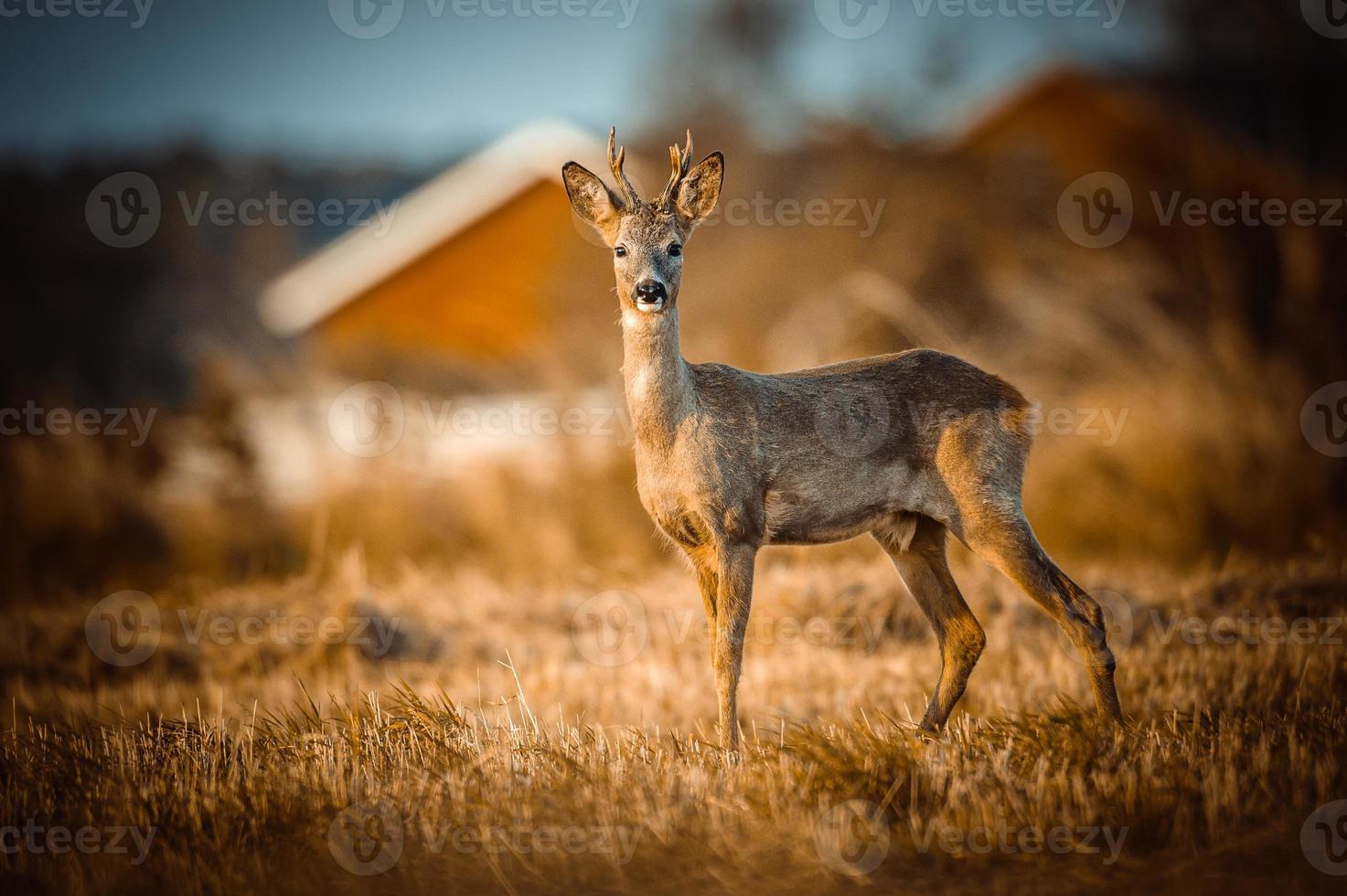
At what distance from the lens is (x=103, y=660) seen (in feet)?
29.4

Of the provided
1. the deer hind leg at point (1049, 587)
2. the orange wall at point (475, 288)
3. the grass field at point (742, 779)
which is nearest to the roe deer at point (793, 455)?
the deer hind leg at point (1049, 587)

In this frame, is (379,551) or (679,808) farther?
(379,551)

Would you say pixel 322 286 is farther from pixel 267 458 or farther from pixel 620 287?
pixel 620 287

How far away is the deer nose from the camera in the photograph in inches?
222

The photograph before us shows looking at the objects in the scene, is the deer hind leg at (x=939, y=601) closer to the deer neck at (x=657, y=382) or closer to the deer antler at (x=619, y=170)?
the deer neck at (x=657, y=382)

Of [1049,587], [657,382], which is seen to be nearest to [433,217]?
[657,382]

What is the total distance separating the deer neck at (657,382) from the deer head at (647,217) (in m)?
0.12

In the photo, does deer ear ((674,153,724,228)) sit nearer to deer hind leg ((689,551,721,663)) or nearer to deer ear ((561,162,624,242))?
deer ear ((561,162,624,242))

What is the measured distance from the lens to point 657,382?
19.1ft

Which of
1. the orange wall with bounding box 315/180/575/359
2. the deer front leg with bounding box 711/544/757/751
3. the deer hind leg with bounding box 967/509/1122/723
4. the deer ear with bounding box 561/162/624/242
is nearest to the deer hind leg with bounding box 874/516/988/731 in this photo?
Result: the deer hind leg with bounding box 967/509/1122/723

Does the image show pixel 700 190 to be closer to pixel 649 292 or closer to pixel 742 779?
pixel 649 292

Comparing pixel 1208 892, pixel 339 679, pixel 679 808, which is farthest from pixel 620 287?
pixel 339 679

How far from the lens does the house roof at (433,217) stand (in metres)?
22.6

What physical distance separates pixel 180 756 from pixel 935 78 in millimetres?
19819
